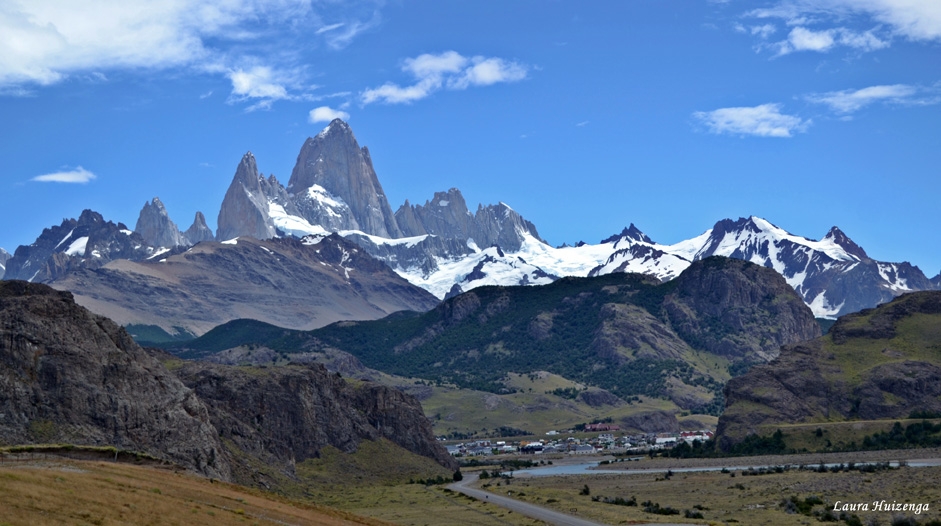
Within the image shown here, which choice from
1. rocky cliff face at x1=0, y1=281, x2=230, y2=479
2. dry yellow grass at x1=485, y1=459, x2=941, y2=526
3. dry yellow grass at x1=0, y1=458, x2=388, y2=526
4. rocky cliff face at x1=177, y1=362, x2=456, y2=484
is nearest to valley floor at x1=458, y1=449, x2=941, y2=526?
dry yellow grass at x1=485, y1=459, x2=941, y2=526

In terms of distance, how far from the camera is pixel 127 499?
7619 cm

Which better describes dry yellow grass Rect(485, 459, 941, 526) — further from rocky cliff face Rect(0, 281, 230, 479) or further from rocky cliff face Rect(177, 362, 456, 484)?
rocky cliff face Rect(0, 281, 230, 479)

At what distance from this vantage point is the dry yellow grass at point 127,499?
66.8m

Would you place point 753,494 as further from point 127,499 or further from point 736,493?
point 127,499

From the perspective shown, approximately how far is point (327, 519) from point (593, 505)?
52099 millimetres

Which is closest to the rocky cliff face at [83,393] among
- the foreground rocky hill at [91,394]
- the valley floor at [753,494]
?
the foreground rocky hill at [91,394]

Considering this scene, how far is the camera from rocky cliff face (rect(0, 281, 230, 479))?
123 meters

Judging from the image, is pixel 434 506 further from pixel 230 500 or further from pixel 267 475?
pixel 230 500

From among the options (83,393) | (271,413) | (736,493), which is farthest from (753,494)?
(83,393)

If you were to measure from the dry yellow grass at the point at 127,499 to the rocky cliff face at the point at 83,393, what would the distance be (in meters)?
19.5

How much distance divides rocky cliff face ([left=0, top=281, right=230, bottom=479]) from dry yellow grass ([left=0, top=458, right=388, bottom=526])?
19.5 meters

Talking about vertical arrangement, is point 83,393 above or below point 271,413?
above

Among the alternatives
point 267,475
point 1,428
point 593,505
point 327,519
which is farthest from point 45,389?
point 593,505

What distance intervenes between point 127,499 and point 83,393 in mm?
55479
